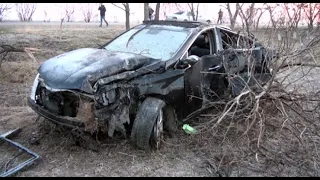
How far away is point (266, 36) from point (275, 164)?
6.75 ft

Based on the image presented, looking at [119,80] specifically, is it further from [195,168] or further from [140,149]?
[195,168]

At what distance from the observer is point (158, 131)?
4.52 m

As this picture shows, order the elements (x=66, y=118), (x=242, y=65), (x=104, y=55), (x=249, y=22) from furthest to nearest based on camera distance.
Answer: (x=242, y=65) → (x=249, y=22) → (x=104, y=55) → (x=66, y=118)

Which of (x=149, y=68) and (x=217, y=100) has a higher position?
(x=149, y=68)

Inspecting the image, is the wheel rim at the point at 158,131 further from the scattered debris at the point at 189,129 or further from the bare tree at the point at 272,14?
the bare tree at the point at 272,14

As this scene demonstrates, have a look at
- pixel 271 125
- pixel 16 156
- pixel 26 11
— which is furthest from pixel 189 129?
pixel 26 11

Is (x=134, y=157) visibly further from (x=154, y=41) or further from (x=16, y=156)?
(x=154, y=41)

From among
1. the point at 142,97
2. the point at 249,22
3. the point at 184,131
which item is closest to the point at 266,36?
the point at 249,22

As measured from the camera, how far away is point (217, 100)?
547cm

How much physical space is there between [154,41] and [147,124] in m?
1.61

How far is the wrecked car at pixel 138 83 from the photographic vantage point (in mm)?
4184

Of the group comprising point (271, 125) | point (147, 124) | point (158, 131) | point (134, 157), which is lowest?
point (134, 157)

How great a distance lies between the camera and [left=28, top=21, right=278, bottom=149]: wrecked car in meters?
4.18

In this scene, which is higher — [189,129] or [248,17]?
[248,17]
